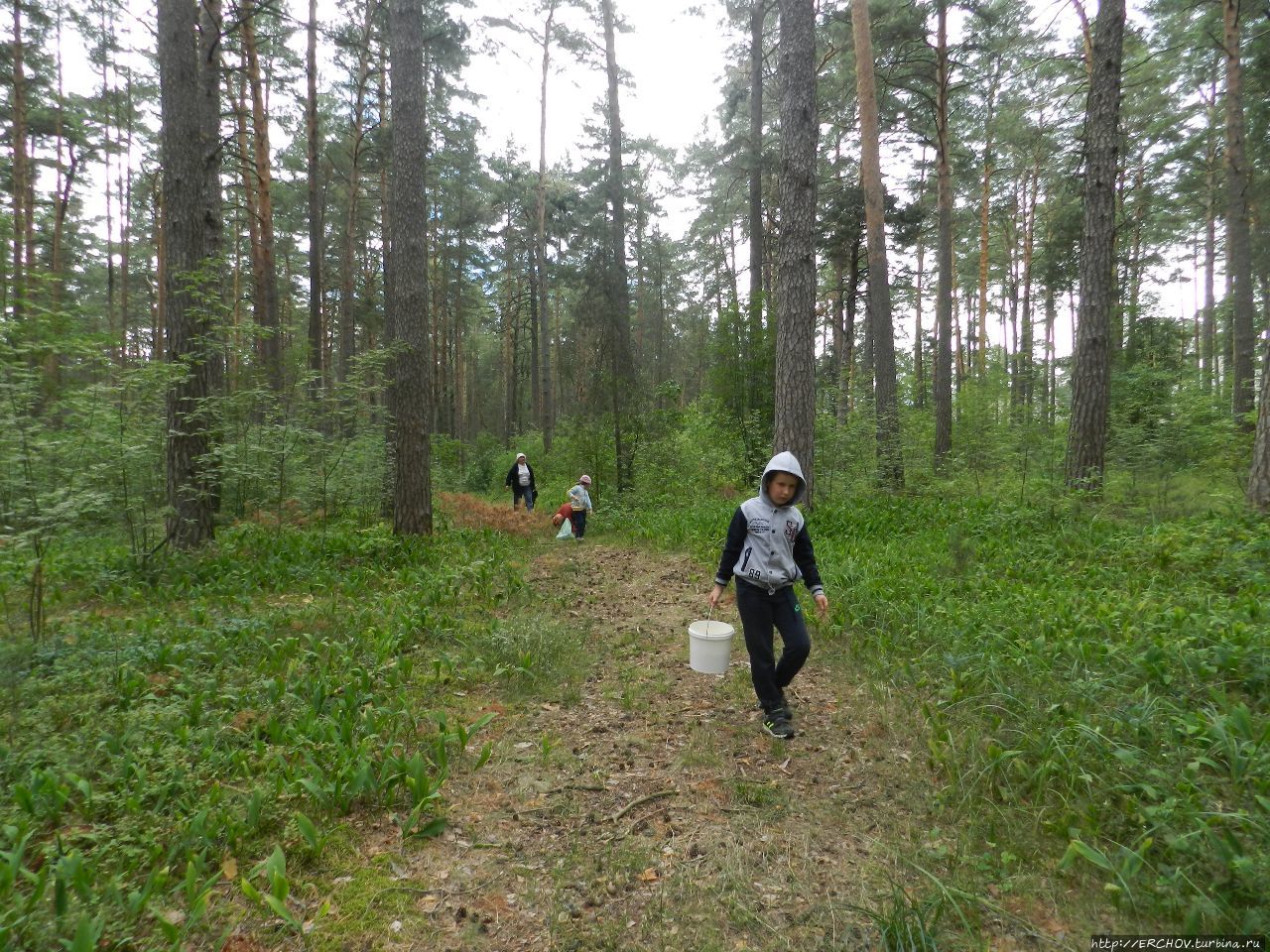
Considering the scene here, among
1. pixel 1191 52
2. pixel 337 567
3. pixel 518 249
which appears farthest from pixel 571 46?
pixel 337 567

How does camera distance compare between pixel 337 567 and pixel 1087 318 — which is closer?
pixel 337 567

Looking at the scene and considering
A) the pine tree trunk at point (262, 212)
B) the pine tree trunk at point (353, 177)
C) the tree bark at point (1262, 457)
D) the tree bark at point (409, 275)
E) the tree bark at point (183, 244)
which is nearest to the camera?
the tree bark at point (1262, 457)

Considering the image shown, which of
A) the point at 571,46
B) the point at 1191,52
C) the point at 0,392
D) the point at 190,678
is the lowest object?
the point at 190,678

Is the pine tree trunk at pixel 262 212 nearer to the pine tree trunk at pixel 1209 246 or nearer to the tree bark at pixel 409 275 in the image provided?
the tree bark at pixel 409 275

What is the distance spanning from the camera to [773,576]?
13.2 ft

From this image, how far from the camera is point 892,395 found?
12.9 meters

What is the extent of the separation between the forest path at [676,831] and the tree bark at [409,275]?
4948 millimetres

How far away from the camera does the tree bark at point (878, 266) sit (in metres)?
12.2

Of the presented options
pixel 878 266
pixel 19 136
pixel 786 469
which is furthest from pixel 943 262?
pixel 19 136

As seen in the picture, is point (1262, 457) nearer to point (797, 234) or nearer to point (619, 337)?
point (797, 234)

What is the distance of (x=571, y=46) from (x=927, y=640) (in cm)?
1979

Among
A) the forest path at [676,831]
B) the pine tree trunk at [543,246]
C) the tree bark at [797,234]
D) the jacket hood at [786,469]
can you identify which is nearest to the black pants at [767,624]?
the forest path at [676,831]

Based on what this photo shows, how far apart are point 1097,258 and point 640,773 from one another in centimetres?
977

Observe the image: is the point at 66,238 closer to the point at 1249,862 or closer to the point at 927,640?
the point at 927,640
